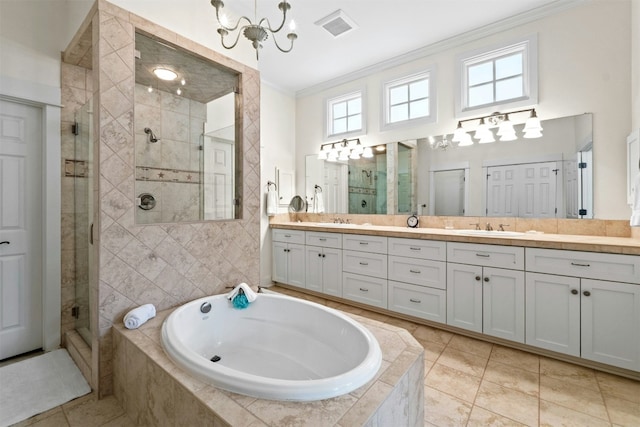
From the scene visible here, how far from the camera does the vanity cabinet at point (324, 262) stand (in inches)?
129

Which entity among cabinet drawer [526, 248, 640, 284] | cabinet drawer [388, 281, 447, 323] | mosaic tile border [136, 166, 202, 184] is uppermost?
mosaic tile border [136, 166, 202, 184]

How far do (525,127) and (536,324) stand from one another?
1721 mm

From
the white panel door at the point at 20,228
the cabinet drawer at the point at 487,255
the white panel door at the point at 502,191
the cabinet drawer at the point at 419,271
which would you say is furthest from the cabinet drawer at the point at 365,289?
the white panel door at the point at 20,228

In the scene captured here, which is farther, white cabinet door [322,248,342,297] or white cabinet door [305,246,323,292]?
white cabinet door [305,246,323,292]

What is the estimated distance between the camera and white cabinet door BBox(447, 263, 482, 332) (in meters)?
2.39

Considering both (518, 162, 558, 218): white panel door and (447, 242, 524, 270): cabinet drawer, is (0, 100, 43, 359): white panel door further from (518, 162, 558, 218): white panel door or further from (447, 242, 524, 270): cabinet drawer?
(518, 162, 558, 218): white panel door

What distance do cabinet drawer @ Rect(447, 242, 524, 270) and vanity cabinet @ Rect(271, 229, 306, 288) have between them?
1.79 metres

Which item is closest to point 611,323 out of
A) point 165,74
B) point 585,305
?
point 585,305

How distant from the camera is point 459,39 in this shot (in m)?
3.00

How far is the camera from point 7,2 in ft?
6.54

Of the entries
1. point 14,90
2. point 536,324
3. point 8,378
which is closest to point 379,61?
point 536,324

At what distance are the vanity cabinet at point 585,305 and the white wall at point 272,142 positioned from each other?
116 inches

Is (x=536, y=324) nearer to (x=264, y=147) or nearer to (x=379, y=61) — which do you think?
(x=379, y=61)

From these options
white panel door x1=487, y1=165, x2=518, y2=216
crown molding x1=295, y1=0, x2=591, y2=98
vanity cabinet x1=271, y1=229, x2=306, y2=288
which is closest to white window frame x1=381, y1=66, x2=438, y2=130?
crown molding x1=295, y1=0, x2=591, y2=98
